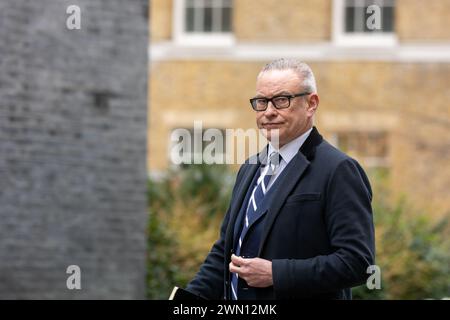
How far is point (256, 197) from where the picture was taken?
4133 mm

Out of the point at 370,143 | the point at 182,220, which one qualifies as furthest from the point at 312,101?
the point at 370,143

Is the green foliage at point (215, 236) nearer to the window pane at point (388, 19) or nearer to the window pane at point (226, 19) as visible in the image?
the window pane at point (388, 19)

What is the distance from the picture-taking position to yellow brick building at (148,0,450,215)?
65.3 ft

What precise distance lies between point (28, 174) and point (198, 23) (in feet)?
37.1

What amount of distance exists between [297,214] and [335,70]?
16464mm

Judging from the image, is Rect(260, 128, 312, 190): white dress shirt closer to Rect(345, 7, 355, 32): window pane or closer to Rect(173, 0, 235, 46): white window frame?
Rect(345, 7, 355, 32): window pane

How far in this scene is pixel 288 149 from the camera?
13.5 ft

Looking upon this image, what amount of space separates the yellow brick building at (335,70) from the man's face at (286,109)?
51.1 ft

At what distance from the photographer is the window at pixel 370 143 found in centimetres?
1972

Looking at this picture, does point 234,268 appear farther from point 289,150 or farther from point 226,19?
point 226,19

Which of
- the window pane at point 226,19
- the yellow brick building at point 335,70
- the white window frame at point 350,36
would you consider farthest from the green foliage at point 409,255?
the window pane at point 226,19

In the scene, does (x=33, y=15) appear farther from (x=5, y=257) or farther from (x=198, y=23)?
(x=198, y=23)

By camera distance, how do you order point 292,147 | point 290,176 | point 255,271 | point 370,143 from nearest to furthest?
point 255,271, point 290,176, point 292,147, point 370,143

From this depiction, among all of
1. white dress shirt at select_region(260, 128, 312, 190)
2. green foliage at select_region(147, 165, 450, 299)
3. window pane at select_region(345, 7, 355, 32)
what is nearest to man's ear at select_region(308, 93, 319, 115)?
white dress shirt at select_region(260, 128, 312, 190)
